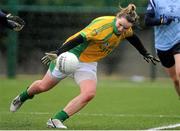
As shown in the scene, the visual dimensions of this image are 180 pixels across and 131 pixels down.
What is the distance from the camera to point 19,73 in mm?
20875

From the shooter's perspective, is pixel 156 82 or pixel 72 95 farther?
pixel 156 82

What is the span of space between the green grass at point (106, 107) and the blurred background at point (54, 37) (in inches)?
19.1

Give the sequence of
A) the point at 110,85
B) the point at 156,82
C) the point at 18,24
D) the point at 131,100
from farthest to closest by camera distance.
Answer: the point at 156,82 < the point at 110,85 < the point at 131,100 < the point at 18,24

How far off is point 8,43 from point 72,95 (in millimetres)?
5065

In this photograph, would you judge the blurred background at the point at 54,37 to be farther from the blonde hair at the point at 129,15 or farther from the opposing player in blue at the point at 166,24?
the blonde hair at the point at 129,15

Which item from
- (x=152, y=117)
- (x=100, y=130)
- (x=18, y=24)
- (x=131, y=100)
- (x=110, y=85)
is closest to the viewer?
(x=100, y=130)

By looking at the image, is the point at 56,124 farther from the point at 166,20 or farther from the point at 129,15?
the point at 166,20

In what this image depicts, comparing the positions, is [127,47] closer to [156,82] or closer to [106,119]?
[156,82]

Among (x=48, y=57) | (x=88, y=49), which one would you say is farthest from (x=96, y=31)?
(x=48, y=57)

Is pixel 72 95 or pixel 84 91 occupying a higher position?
pixel 84 91

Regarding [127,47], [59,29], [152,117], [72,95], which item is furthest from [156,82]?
[152,117]

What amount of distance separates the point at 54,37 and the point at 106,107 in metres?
7.67

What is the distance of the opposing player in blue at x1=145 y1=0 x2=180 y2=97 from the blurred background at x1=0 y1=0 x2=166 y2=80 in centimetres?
890

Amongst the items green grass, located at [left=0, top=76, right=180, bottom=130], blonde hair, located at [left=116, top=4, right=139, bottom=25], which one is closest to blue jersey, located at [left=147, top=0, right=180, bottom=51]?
green grass, located at [left=0, top=76, right=180, bottom=130]
